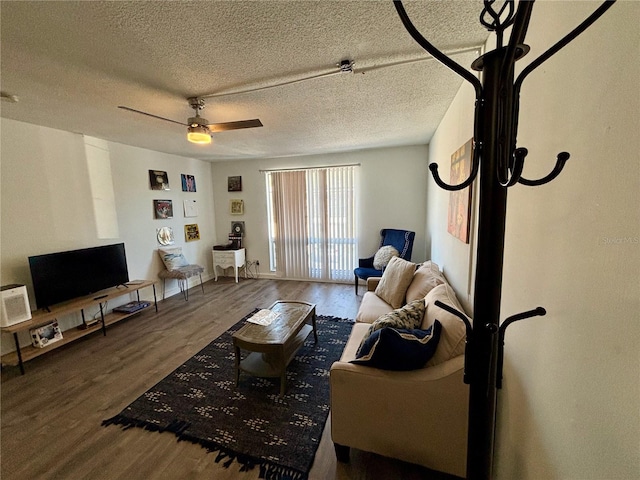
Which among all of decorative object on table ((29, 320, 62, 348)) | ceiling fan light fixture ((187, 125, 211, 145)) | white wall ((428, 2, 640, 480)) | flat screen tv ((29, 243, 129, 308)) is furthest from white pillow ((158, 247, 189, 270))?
white wall ((428, 2, 640, 480))

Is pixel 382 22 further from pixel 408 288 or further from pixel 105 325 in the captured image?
pixel 105 325

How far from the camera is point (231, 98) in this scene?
218 centimetres

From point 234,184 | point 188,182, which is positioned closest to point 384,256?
point 234,184

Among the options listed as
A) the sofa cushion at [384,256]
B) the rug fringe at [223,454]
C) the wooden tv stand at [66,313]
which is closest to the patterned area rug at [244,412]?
the rug fringe at [223,454]

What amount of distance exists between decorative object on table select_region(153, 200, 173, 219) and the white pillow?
571 mm

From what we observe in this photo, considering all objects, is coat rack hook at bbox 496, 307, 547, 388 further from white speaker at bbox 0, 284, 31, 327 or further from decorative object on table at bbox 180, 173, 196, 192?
decorative object on table at bbox 180, 173, 196, 192

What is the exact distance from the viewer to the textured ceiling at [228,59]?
48.6 inches

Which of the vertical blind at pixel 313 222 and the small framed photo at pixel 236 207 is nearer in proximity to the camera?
the vertical blind at pixel 313 222

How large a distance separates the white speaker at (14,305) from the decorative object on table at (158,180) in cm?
218

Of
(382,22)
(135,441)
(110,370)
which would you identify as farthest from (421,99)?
(110,370)

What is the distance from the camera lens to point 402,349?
53.2 inches

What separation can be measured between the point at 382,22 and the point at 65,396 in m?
3.46

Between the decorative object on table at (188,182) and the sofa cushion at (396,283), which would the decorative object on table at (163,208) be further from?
the sofa cushion at (396,283)

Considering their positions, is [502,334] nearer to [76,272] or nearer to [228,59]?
[228,59]
